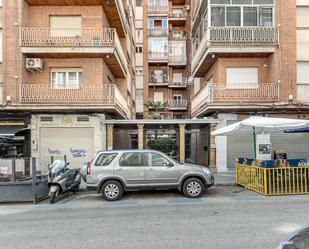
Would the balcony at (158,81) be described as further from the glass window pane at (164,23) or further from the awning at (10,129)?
the awning at (10,129)

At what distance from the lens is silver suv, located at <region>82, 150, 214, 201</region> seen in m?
10.2

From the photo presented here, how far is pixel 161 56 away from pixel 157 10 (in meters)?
5.56

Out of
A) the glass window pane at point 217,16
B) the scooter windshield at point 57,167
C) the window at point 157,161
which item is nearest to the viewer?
the window at point 157,161

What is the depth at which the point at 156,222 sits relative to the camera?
7.21 metres

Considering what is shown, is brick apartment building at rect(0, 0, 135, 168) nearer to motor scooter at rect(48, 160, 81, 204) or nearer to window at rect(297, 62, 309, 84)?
motor scooter at rect(48, 160, 81, 204)

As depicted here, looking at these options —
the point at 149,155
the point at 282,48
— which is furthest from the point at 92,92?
the point at 282,48

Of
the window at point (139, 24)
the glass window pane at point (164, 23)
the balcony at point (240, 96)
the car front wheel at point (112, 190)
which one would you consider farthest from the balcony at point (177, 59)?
the car front wheel at point (112, 190)

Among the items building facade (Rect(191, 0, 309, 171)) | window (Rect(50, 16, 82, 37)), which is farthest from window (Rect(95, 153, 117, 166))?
window (Rect(50, 16, 82, 37))

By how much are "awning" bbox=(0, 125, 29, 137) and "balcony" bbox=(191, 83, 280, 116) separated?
401 inches

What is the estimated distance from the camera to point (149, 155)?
1046 cm

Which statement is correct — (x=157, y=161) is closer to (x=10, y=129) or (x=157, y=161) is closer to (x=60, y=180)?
(x=60, y=180)

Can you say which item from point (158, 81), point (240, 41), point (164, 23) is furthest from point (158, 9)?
point (240, 41)

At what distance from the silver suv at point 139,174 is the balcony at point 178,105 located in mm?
26495

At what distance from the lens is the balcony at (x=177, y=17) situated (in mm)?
37231
